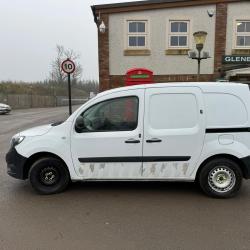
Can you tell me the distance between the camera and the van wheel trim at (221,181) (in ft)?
15.9

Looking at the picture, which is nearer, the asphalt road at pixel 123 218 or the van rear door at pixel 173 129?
the asphalt road at pixel 123 218

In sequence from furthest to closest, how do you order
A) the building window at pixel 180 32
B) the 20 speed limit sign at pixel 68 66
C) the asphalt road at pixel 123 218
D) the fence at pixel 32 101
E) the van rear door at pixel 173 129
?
the fence at pixel 32 101 → the building window at pixel 180 32 → the 20 speed limit sign at pixel 68 66 → the van rear door at pixel 173 129 → the asphalt road at pixel 123 218

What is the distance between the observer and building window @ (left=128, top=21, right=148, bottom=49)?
1298 centimetres

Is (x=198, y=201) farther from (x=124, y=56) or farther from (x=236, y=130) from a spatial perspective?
(x=124, y=56)

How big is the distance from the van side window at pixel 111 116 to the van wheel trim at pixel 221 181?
1559 mm

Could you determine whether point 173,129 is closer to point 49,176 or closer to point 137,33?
point 49,176

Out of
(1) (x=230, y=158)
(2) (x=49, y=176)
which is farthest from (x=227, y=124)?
(2) (x=49, y=176)

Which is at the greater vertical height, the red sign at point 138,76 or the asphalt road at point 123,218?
the red sign at point 138,76

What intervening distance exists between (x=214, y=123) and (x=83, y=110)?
87.7 inches

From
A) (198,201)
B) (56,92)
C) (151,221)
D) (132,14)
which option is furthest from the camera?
(56,92)

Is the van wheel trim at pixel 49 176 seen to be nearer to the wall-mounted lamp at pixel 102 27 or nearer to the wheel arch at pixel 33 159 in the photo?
the wheel arch at pixel 33 159

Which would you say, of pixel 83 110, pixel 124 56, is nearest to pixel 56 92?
pixel 124 56

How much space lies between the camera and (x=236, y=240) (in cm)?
342

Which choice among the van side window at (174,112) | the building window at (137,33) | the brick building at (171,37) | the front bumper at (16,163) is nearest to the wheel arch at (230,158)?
the van side window at (174,112)
